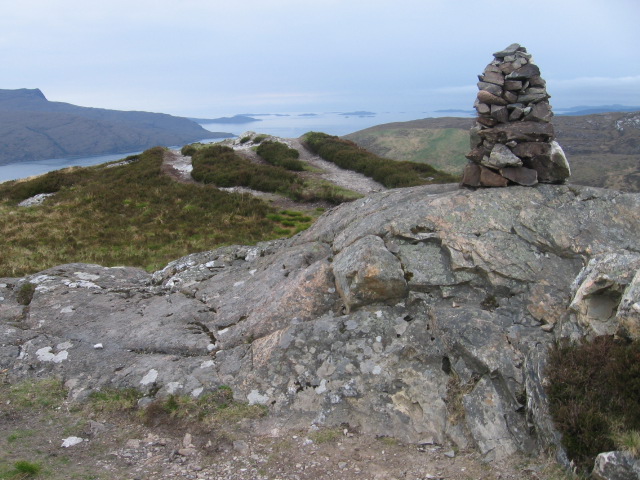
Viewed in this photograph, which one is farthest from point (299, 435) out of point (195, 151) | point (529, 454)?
point (195, 151)

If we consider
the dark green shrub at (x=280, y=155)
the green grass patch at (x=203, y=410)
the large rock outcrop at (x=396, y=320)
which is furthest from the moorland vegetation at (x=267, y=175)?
the green grass patch at (x=203, y=410)

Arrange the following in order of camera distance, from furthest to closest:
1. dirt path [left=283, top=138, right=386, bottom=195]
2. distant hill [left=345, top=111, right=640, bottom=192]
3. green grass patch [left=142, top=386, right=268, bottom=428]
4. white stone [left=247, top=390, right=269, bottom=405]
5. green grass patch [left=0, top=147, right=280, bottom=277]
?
distant hill [left=345, top=111, right=640, bottom=192], dirt path [left=283, top=138, right=386, bottom=195], green grass patch [left=0, top=147, right=280, bottom=277], white stone [left=247, top=390, right=269, bottom=405], green grass patch [left=142, top=386, right=268, bottom=428]

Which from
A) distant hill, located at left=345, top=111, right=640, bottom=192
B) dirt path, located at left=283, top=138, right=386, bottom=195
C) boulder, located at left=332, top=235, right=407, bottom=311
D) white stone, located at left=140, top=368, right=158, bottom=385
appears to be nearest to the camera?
white stone, located at left=140, top=368, right=158, bottom=385

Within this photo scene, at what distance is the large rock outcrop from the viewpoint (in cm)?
736

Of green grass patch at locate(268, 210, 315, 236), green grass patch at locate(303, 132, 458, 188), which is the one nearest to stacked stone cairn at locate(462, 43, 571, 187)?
green grass patch at locate(268, 210, 315, 236)

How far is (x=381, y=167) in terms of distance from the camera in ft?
141

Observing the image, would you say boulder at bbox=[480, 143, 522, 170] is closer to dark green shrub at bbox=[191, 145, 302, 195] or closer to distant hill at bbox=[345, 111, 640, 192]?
dark green shrub at bbox=[191, 145, 302, 195]

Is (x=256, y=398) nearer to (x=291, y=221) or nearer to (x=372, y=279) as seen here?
(x=372, y=279)

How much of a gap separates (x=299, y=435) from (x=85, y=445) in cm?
367

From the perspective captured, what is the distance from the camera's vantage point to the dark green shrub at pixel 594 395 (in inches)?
226

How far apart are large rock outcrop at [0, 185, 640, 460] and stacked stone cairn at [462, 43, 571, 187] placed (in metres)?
0.58

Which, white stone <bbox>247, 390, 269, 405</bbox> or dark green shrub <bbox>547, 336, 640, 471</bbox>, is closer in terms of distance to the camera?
dark green shrub <bbox>547, 336, 640, 471</bbox>

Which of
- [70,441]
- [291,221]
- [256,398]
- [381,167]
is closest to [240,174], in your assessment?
[291,221]

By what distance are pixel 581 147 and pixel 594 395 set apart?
18188cm
